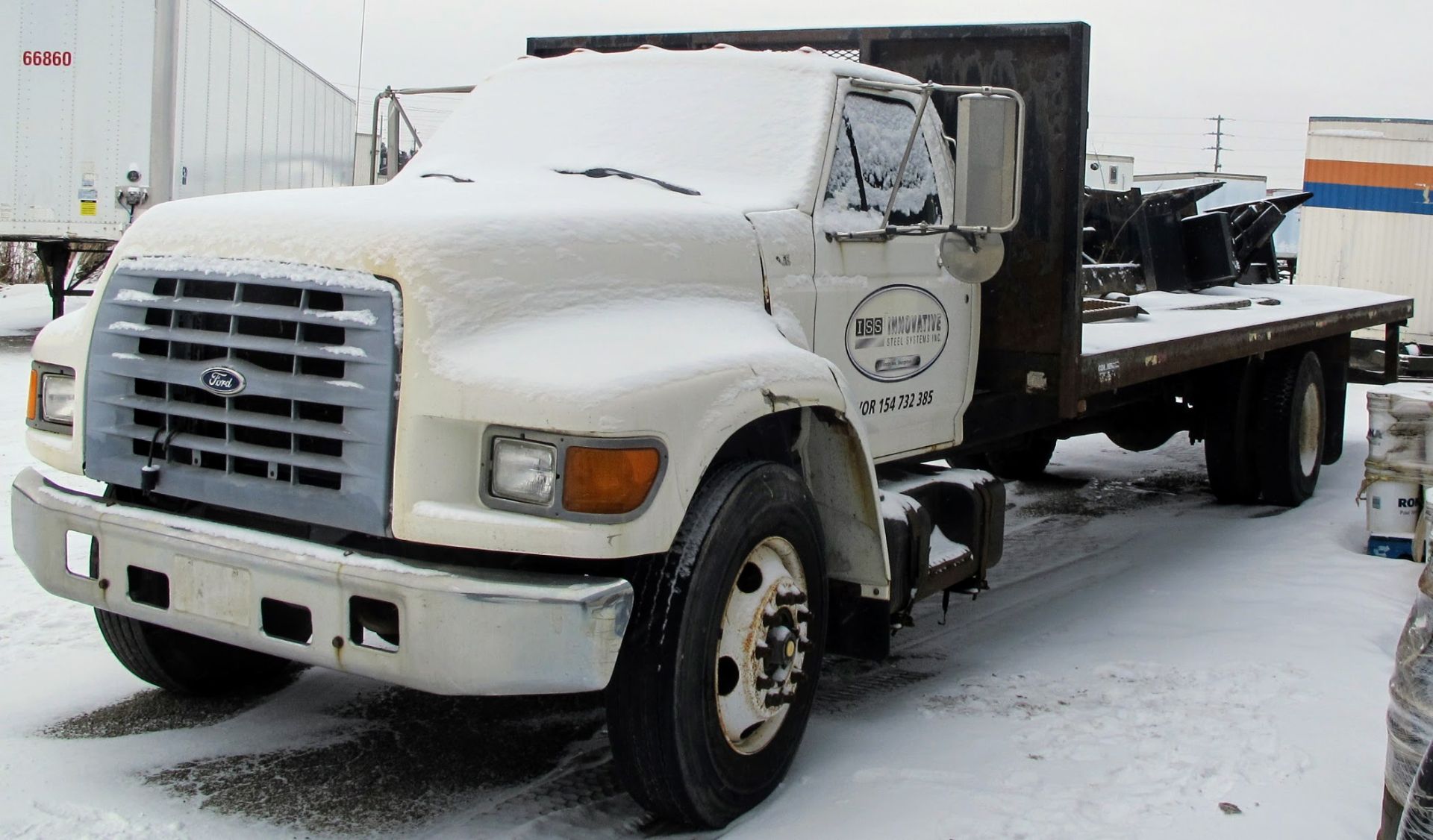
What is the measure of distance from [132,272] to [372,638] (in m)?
1.37

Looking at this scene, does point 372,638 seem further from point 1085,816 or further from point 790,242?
point 1085,816

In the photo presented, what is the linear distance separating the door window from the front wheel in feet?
3.93

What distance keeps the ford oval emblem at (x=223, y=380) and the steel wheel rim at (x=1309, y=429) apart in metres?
7.09

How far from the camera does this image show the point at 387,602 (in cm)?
327

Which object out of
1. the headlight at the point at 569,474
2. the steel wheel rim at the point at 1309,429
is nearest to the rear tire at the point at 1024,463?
the steel wheel rim at the point at 1309,429

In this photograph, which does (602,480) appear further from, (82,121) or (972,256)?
(82,121)

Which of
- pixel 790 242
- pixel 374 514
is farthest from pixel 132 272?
pixel 790 242

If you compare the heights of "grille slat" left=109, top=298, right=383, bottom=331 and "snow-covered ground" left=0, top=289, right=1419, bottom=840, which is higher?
"grille slat" left=109, top=298, right=383, bottom=331

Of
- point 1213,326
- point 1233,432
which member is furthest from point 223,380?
point 1233,432

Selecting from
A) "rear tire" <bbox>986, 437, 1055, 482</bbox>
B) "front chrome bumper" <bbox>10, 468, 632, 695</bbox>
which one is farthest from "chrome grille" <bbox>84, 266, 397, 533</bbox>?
"rear tire" <bbox>986, 437, 1055, 482</bbox>

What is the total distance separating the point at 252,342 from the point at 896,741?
7.47 feet

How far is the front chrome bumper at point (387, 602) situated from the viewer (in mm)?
3180

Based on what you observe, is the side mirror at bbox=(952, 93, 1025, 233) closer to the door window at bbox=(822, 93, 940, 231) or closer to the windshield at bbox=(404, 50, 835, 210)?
the door window at bbox=(822, 93, 940, 231)

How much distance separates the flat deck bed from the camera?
6074 mm
